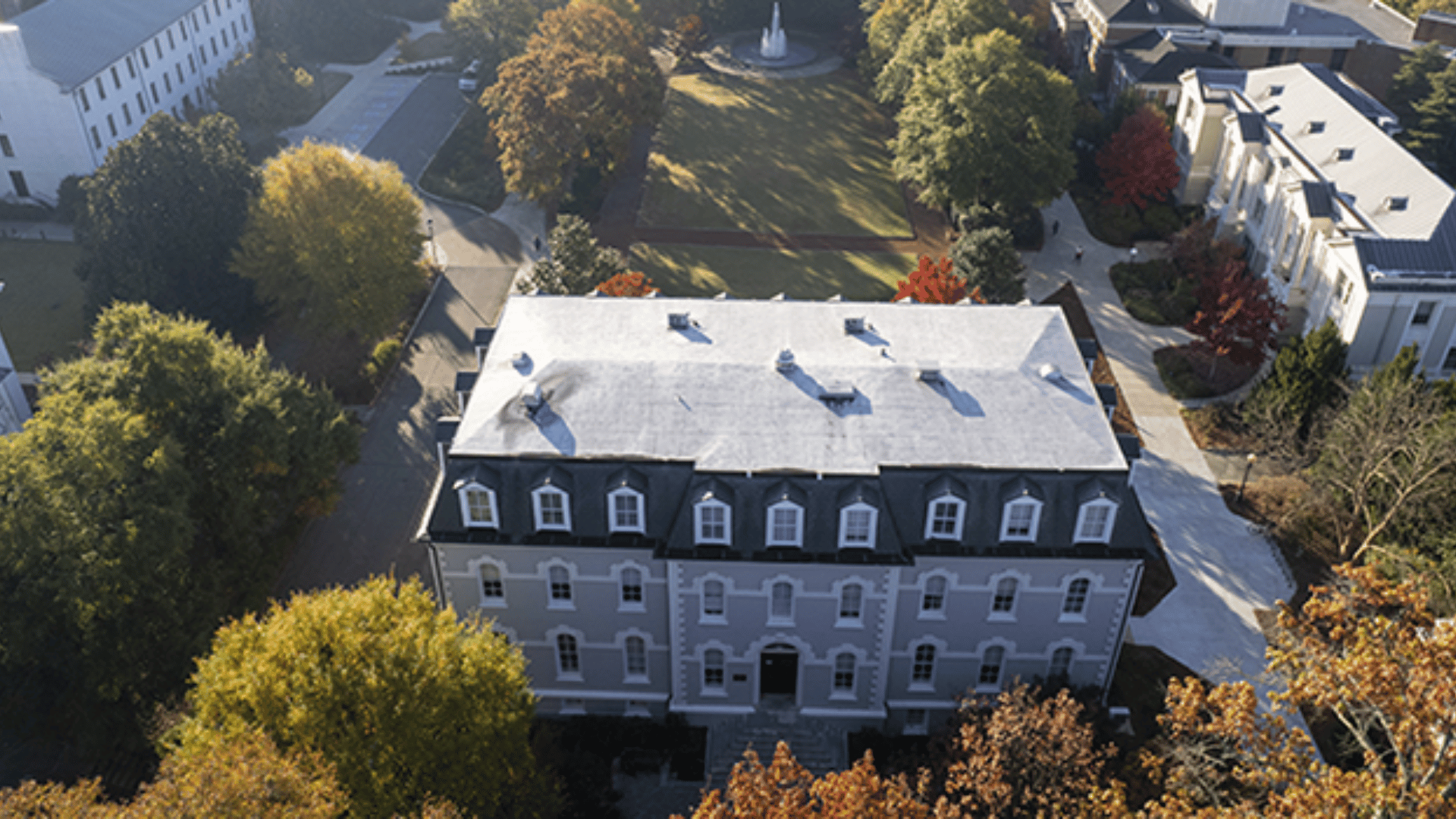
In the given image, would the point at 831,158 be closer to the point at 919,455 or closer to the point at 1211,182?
the point at 1211,182

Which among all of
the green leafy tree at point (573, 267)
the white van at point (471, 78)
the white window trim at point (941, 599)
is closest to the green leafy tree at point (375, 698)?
the white window trim at point (941, 599)

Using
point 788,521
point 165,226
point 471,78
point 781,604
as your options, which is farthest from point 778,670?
point 471,78

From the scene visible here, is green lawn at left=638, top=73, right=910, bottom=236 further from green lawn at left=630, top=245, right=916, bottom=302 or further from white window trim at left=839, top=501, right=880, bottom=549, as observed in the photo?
white window trim at left=839, top=501, right=880, bottom=549

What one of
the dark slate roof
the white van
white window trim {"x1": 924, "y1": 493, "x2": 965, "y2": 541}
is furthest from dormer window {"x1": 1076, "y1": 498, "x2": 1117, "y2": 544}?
the white van

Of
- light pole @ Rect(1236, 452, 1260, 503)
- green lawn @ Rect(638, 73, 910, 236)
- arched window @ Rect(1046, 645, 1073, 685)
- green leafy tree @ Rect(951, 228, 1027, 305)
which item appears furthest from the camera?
green lawn @ Rect(638, 73, 910, 236)

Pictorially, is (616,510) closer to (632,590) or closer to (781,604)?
(632,590)

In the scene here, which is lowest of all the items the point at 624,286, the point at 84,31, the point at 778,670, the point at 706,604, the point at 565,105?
the point at 778,670
